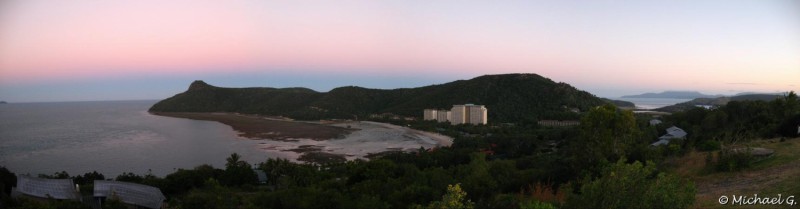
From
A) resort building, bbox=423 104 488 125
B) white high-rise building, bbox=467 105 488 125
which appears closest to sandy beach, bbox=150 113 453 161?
resort building, bbox=423 104 488 125

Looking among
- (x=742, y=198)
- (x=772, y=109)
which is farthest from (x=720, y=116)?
(x=742, y=198)

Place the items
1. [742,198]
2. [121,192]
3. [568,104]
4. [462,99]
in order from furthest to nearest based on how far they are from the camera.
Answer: [462,99] < [568,104] < [121,192] < [742,198]

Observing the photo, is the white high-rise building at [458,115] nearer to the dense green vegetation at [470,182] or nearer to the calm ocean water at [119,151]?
the calm ocean water at [119,151]

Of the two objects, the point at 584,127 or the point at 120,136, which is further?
the point at 120,136

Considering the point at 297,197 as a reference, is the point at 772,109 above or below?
above

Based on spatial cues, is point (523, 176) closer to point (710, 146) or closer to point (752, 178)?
point (752, 178)

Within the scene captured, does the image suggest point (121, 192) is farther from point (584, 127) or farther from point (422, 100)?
point (422, 100)

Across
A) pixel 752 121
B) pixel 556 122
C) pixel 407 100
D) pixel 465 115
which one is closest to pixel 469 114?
pixel 465 115
